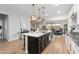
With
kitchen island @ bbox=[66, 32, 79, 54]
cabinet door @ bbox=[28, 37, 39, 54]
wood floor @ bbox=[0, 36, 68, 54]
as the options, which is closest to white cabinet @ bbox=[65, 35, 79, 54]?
kitchen island @ bbox=[66, 32, 79, 54]

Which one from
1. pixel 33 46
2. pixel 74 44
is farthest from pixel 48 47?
pixel 74 44

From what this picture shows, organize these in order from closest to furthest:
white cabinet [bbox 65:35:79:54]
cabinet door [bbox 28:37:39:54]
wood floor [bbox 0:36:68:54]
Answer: white cabinet [bbox 65:35:79:54], cabinet door [bbox 28:37:39:54], wood floor [bbox 0:36:68:54]

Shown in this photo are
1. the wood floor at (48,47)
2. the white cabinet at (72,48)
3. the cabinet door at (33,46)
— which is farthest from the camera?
the wood floor at (48,47)

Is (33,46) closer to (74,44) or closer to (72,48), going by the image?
(72,48)

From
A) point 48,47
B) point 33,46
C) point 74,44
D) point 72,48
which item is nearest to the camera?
point 74,44

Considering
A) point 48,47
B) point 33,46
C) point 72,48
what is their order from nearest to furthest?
point 72,48
point 33,46
point 48,47

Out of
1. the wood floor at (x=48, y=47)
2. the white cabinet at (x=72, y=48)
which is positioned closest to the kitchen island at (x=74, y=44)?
the white cabinet at (x=72, y=48)

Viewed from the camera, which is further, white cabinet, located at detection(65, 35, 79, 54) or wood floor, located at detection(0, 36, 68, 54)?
wood floor, located at detection(0, 36, 68, 54)

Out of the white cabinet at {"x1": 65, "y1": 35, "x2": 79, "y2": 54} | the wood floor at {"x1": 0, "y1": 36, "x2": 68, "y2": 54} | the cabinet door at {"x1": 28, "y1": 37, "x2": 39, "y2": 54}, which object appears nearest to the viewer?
the white cabinet at {"x1": 65, "y1": 35, "x2": 79, "y2": 54}

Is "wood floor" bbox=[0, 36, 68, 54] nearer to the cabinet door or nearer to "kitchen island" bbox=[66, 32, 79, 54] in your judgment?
the cabinet door

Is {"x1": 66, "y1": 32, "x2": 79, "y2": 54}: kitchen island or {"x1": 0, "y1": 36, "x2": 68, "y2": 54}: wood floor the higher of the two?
{"x1": 66, "y1": 32, "x2": 79, "y2": 54}: kitchen island

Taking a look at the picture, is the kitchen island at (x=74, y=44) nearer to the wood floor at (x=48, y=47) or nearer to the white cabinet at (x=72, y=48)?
the white cabinet at (x=72, y=48)
